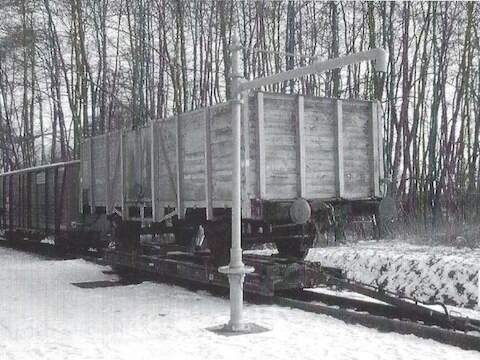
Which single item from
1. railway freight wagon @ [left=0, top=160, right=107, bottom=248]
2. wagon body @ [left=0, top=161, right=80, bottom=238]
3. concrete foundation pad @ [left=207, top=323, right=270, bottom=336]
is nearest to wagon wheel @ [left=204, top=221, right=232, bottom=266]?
concrete foundation pad @ [left=207, top=323, right=270, bottom=336]

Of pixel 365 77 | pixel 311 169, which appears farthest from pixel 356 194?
pixel 365 77

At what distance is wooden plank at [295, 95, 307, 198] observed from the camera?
29.7ft

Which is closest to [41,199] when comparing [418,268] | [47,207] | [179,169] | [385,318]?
[47,207]

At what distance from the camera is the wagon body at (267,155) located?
872 cm

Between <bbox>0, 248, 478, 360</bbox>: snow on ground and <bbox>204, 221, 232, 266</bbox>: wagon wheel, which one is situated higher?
<bbox>204, 221, 232, 266</bbox>: wagon wheel

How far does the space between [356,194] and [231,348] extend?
166 inches

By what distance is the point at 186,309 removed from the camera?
8602 mm

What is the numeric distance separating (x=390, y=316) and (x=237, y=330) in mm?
2324

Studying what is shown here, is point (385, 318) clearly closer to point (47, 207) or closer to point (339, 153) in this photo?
point (339, 153)

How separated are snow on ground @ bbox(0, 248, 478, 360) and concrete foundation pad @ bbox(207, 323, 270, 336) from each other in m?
0.14

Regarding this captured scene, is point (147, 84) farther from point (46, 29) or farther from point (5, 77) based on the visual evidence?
point (5, 77)

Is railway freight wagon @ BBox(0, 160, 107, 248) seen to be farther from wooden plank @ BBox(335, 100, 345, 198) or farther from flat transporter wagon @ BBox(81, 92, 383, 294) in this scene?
wooden plank @ BBox(335, 100, 345, 198)

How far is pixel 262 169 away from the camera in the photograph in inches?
341

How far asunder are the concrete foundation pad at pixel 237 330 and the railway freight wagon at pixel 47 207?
9.03 metres
